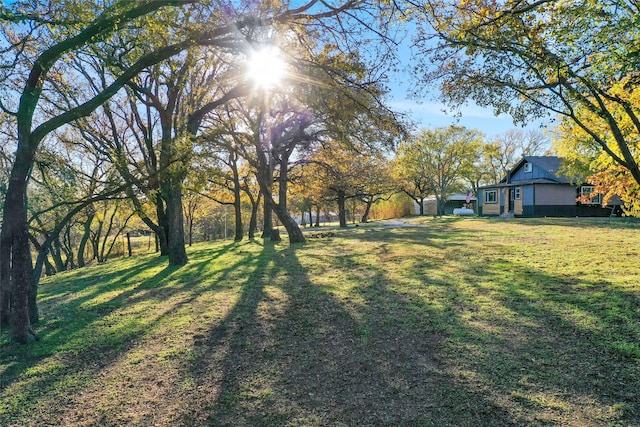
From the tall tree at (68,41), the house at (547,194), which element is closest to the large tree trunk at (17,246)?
the tall tree at (68,41)

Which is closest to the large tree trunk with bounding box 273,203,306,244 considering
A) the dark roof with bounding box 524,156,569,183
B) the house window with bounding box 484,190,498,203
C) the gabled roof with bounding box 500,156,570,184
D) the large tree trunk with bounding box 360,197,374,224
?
the gabled roof with bounding box 500,156,570,184

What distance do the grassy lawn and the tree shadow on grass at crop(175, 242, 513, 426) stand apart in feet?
0.05

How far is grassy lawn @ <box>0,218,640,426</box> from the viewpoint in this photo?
271 cm

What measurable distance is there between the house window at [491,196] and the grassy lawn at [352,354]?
83.9 feet

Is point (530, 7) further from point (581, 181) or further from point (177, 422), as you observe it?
point (581, 181)

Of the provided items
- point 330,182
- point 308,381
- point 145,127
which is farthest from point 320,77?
point 330,182

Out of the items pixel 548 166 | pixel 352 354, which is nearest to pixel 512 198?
pixel 548 166

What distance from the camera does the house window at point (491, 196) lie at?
30373 mm

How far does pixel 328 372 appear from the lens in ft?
10.9

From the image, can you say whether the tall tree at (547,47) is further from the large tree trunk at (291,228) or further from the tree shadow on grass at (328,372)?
the large tree trunk at (291,228)

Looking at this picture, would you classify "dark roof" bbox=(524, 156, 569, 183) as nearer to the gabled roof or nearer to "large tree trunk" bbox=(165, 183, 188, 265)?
the gabled roof

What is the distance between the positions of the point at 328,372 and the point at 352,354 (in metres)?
0.42

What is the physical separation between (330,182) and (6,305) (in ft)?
60.7

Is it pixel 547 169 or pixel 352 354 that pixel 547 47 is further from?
pixel 547 169
